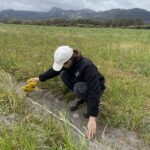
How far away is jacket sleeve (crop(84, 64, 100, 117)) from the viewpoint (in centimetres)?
477

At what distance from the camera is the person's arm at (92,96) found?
4684mm

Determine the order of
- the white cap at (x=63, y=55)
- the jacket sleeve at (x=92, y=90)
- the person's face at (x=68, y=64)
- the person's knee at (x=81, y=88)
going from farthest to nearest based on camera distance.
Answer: the person's knee at (x=81, y=88), the person's face at (x=68, y=64), the white cap at (x=63, y=55), the jacket sleeve at (x=92, y=90)

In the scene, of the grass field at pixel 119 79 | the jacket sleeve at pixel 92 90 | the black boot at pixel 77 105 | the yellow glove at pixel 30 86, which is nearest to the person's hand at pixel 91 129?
the jacket sleeve at pixel 92 90

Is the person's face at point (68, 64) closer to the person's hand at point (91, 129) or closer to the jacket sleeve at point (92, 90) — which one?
the jacket sleeve at point (92, 90)

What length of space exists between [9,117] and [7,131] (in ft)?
2.40

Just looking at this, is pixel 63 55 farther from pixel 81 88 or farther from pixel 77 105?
pixel 77 105

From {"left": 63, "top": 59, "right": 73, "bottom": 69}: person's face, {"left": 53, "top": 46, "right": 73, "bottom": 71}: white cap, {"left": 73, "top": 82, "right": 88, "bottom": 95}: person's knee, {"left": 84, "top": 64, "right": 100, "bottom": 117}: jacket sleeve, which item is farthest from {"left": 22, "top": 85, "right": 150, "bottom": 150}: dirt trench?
{"left": 53, "top": 46, "right": 73, "bottom": 71}: white cap

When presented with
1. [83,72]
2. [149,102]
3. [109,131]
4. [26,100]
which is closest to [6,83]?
[26,100]

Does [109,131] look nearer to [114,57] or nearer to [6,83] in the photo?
[6,83]

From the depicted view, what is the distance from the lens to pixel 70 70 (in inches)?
218

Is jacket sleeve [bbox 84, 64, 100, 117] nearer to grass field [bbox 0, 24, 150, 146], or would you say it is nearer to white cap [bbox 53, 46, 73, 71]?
white cap [bbox 53, 46, 73, 71]

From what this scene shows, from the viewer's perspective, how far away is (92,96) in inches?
190

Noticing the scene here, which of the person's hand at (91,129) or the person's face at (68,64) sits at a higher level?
the person's face at (68,64)

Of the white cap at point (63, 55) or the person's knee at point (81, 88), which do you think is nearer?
the white cap at point (63, 55)
